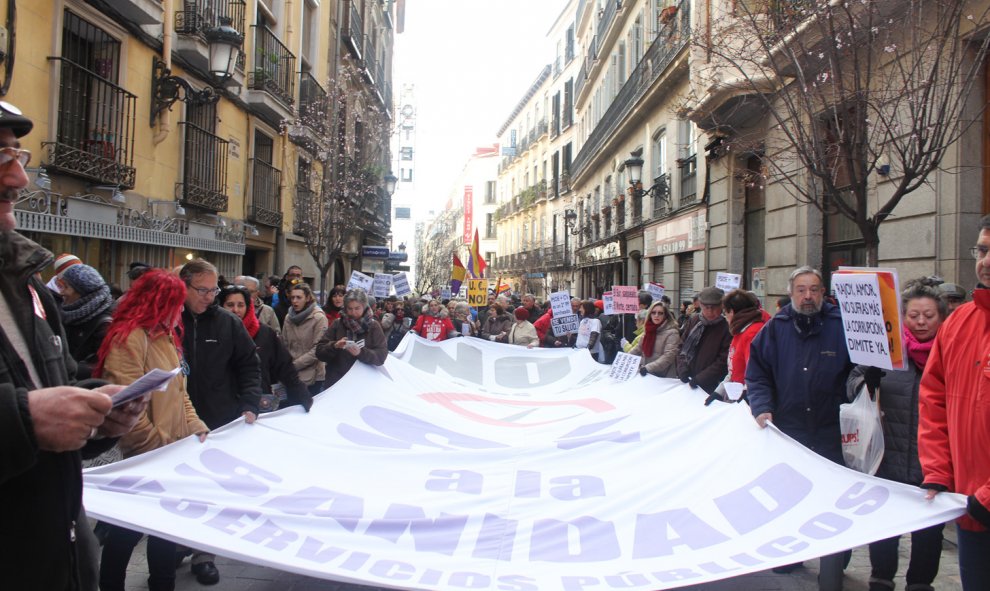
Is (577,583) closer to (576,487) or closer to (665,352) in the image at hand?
(576,487)

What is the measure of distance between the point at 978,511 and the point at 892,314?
1324mm

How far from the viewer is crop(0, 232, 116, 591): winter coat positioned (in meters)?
1.82

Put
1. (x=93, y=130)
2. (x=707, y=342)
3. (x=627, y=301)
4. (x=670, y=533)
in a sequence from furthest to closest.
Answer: (x=627, y=301) < (x=93, y=130) < (x=707, y=342) < (x=670, y=533)

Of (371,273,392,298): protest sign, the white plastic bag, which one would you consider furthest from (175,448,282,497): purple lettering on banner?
(371,273,392,298): protest sign

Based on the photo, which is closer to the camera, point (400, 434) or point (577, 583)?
point (577, 583)

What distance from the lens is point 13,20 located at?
8867 millimetres

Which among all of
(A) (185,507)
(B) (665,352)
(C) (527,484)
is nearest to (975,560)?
(C) (527,484)

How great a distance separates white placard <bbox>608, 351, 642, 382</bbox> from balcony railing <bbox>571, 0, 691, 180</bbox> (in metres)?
7.38

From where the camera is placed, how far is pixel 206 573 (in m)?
4.60

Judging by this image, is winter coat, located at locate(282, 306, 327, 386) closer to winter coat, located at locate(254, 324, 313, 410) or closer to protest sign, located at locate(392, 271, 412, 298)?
winter coat, located at locate(254, 324, 313, 410)

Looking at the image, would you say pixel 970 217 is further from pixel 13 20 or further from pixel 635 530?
pixel 13 20

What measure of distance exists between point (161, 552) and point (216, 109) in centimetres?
1337

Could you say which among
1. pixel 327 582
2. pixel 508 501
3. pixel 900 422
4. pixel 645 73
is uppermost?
pixel 645 73

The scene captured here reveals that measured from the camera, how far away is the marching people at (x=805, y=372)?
4609mm
